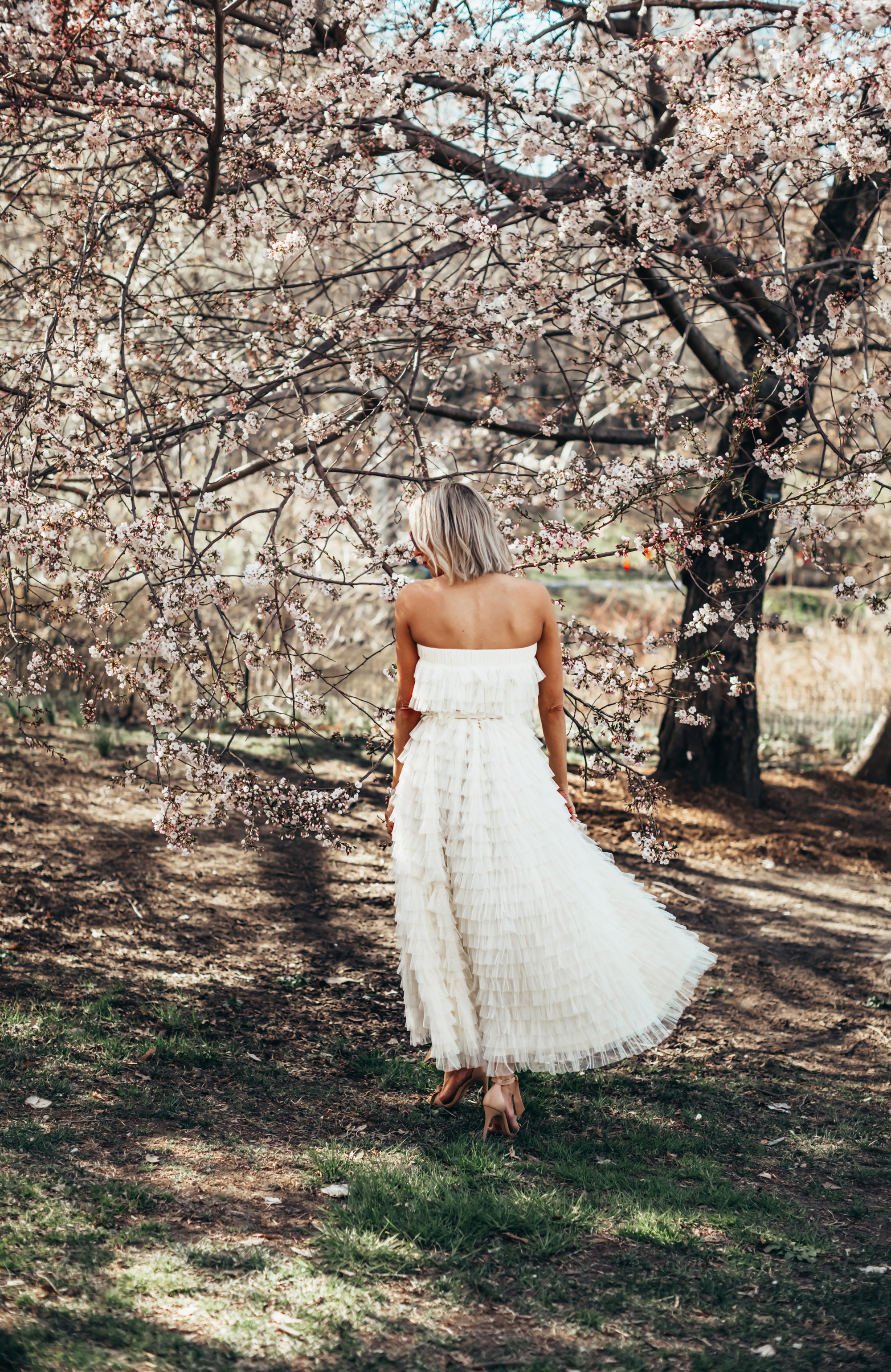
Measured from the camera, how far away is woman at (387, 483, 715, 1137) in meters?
3.19

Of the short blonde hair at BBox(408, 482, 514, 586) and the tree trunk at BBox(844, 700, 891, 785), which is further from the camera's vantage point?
the tree trunk at BBox(844, 700, 891, 785)

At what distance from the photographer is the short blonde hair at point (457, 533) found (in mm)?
3131

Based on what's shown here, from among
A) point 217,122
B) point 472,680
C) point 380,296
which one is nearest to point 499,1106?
point 472,680

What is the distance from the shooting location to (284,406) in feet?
28.6

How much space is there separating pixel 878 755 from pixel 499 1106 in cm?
578

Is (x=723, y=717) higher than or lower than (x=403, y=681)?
lower

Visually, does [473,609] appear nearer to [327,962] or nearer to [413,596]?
[413,596]

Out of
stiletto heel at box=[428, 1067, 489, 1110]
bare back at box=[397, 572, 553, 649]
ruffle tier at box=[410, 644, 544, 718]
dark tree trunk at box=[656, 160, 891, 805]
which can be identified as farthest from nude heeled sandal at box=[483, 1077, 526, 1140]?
dark tree trunk at box=[656, 160, 891, 805]

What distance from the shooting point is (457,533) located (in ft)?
10.3

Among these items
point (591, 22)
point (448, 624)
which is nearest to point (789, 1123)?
point (448, 624)

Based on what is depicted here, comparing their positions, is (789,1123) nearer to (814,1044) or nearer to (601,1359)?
(814,1044)

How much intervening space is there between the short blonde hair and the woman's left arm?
0.14 m

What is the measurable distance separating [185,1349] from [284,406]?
24.2ft

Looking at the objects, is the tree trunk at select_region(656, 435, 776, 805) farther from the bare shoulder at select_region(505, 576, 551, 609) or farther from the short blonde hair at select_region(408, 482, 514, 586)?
the short blonde hair at select_region(408, 482, 514, 586)
